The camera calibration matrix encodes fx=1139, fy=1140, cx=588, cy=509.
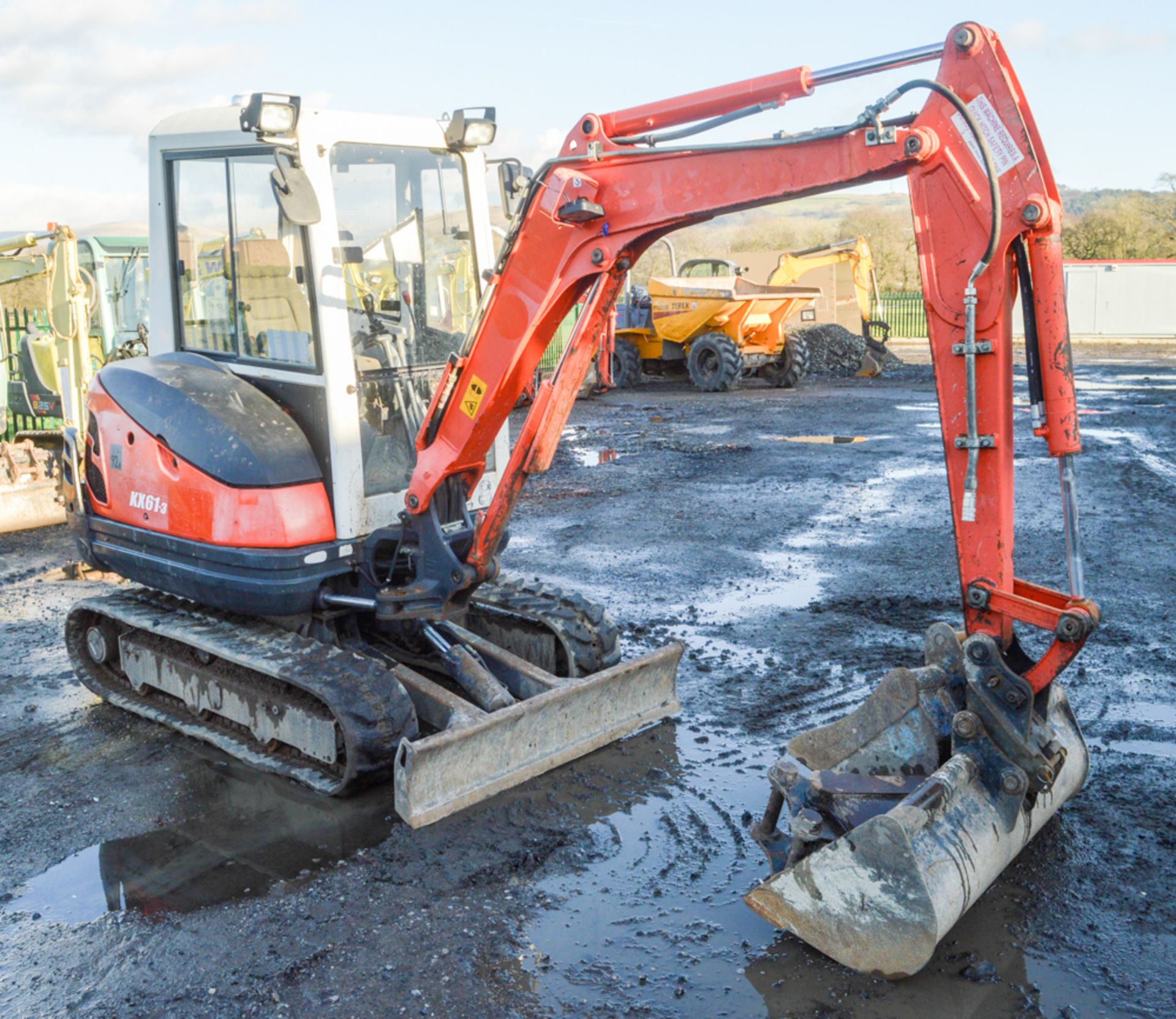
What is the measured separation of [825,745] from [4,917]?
2.94m

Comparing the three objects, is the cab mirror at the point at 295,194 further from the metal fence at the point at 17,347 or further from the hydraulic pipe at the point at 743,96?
the metal fence at the point at 17,347

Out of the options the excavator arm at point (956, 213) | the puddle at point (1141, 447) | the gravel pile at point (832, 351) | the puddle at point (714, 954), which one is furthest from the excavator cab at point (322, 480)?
the gravel pile at point (832, 351)

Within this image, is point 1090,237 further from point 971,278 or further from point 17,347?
point 971,278

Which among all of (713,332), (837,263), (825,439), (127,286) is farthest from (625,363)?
(127,286)

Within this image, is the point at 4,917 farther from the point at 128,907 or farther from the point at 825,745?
the point at 825,745

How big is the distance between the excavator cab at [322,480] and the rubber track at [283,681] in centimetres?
1

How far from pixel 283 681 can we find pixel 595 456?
359 inches

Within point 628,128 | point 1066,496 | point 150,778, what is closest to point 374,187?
point 628,128

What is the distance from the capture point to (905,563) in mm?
8367

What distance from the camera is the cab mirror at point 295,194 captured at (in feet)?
14.7

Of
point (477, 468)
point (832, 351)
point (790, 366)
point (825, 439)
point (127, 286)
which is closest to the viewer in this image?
point (477, 468)

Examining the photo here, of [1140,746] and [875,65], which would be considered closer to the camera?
[875,65]

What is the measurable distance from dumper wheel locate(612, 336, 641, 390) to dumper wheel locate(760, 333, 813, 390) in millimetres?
2468

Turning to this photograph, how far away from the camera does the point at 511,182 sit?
4871 mm
